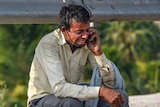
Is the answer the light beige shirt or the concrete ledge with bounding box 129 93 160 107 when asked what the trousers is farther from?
the concrete ledge with bounding box 129 93 160 107

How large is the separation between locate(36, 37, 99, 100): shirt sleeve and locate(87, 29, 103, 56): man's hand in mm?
258

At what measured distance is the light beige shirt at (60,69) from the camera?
504 cm

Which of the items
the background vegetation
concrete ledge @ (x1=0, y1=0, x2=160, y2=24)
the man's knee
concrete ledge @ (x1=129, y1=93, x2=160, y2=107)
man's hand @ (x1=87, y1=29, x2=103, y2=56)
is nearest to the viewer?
the man's knee

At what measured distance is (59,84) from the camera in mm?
5051

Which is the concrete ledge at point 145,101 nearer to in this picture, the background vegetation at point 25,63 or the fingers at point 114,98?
the fingers at point 114,98

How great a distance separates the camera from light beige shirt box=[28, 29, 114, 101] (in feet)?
16.5

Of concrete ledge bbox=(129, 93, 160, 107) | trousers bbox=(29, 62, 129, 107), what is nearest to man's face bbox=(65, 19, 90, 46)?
trousers bbox=(29, 62, 129, 107)

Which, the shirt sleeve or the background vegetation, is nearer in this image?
the shirt sleeve

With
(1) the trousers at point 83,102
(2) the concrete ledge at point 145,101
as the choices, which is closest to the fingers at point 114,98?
(1) the trousers at point 83,102

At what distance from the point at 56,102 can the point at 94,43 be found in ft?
1.82

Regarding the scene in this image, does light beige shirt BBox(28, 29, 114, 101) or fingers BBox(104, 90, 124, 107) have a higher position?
light beige shirt BBox(28, 29, 114, 101)

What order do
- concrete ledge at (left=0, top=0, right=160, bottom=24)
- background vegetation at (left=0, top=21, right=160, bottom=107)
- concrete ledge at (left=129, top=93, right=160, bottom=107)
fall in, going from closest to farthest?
concrete ledge at (left=0, top=0, right=160, bottom=24) → concrete ledge at (left=129, top=93, right=160, bottom=107) → background vegetation at (left=0, top=21, right=160, bottom=107)

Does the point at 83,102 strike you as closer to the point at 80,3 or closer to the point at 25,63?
the point at 80,3

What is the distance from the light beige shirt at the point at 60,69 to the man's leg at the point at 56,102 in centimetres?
4
